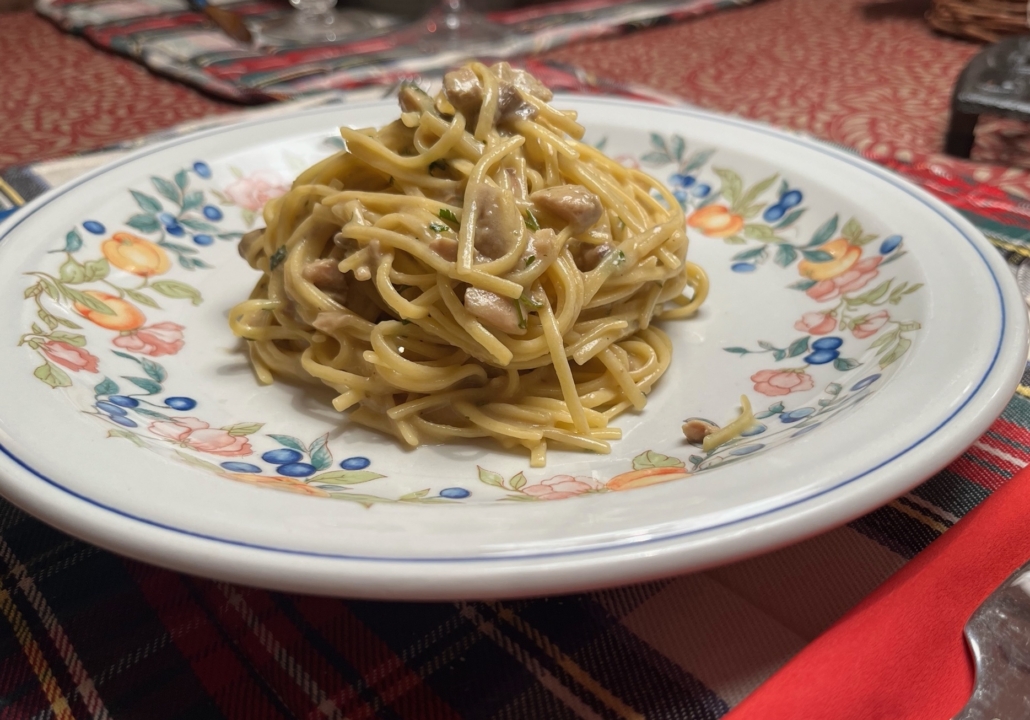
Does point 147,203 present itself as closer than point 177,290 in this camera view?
No

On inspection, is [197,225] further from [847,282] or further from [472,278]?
[847,282]

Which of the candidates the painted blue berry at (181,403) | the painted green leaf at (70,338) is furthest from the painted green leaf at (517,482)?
the painted green leaf at (70,338)

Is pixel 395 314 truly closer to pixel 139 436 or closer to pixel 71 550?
pixel 139 436

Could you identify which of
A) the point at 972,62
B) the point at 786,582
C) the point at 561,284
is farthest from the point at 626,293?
the point at 972,62

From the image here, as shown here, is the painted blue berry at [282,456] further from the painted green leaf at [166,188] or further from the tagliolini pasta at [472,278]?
the painted green leaf at [166,188]

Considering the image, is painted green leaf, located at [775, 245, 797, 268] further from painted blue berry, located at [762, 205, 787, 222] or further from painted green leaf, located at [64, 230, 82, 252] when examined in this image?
painted green leaf, located at [64, 230, 82, 252]

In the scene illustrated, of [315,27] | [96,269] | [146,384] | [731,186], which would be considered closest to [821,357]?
[731,186]
